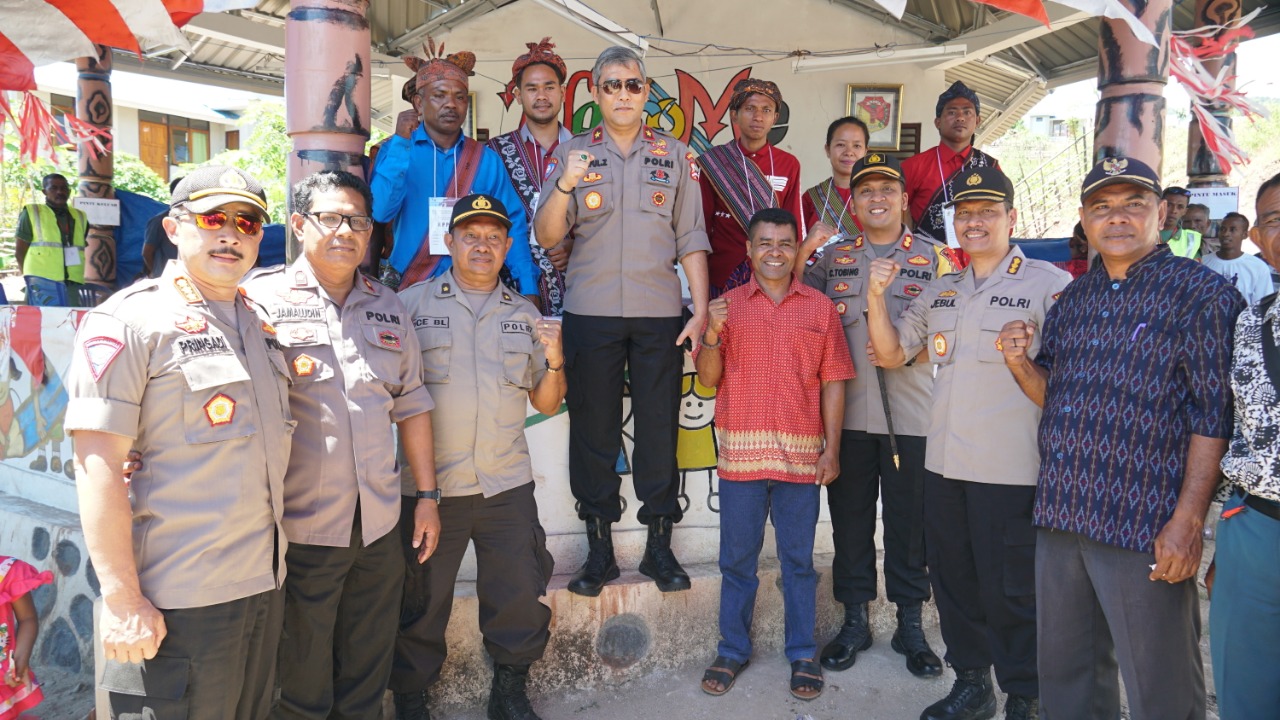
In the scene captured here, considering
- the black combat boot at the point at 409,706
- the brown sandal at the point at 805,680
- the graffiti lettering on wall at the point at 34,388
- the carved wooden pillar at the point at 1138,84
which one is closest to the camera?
the black combat boot at the point at 409,706

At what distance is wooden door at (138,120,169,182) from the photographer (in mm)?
23750

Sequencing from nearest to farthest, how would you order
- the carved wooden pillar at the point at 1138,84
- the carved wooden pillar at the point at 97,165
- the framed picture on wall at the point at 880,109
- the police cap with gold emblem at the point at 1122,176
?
the police cap with gold emblem at the point at 1122,176, the carved wooden pillar at the point at 1138,84, the carved wooden pillar at the point at 97,165, the framed picture on wall at the point at 880,109

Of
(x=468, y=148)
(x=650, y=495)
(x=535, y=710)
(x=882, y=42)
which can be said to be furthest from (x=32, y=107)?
(x=882, y=42)

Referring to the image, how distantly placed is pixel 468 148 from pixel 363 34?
2.23ft

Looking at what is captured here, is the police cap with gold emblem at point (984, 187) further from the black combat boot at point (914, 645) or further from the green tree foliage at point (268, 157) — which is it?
the green tree foliage at point (268, 157)

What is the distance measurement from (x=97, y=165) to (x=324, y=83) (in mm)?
5822

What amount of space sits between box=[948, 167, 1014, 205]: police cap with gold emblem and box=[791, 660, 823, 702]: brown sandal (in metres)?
2.10

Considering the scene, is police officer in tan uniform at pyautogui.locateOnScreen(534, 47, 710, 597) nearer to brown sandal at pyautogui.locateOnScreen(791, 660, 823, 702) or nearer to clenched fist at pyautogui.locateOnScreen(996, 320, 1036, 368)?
brown sandal at pyautogui.locateOnScreen(791, 660, 823, 702)

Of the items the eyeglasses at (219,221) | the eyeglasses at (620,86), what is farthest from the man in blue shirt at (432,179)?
the eyeglasses at (219,221)

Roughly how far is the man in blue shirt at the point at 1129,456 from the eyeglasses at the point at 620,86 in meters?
1.74

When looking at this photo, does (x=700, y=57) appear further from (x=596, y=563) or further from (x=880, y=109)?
(x=596, y=563)

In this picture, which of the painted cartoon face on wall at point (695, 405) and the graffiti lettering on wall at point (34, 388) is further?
the graffiti lettering on wall at point (34, 388)

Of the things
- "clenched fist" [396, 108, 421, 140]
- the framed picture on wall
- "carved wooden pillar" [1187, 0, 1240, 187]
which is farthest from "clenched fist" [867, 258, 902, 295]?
the framed picture on wall

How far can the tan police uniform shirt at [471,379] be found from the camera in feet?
10.4
